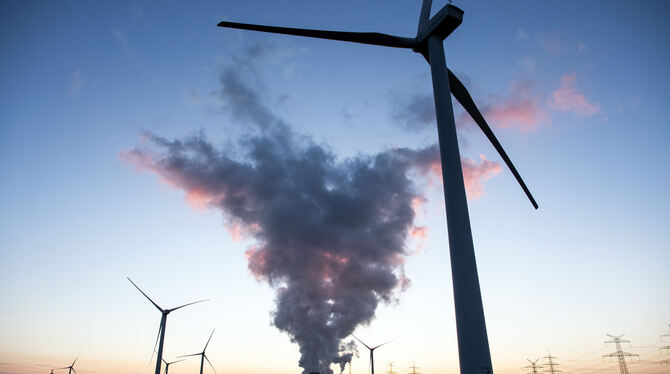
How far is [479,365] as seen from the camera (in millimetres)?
17984

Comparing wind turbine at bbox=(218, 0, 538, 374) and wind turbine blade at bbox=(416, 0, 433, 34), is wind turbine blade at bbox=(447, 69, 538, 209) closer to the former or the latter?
wind turbine at bbox=(218, 0, 538, 374)

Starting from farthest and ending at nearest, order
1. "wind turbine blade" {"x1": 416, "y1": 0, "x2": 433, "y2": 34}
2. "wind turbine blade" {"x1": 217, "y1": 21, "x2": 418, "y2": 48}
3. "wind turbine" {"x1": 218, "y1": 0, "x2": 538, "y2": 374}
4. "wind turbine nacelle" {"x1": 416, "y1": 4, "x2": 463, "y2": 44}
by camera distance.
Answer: "wind turbine blade" {"x1": 416, "y1": 0, "x2": 433, "y2": 34} → "wind turbine blade" {"x1": 217, "y1": 21, "x2": 418, "y2": 48} → "wind turbine nacelle" {"x1": 416, "y1": 4, "x2": 463, "y2": 44} → "wind turbine" {"x1": 218, "y1": 0, "x2": 538, "y2": 374}

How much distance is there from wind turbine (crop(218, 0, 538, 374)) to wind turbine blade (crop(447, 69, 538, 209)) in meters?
0.08

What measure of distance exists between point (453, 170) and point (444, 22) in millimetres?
12767

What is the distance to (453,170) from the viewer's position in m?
21.6

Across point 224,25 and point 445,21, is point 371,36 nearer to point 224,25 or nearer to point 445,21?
point 445,21

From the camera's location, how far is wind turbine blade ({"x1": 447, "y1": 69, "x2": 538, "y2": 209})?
31.8 meters

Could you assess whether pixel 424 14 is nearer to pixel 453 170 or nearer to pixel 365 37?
pixel 365 37

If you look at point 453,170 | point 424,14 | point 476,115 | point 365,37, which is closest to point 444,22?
point 424,14

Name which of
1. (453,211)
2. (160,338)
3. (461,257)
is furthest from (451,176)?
(160,338)

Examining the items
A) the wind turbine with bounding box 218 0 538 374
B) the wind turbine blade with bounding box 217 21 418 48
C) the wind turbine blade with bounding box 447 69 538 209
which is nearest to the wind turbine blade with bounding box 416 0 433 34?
the wind turbine with bounding box 218 0 538 374

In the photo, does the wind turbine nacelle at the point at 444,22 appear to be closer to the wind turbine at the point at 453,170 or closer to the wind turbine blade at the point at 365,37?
the wind turbine at the point at 453,170

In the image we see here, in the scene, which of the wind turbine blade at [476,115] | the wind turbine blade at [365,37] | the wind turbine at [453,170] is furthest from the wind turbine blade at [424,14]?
the wind turbine blade at [476,115]

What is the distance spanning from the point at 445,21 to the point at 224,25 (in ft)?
51.7
